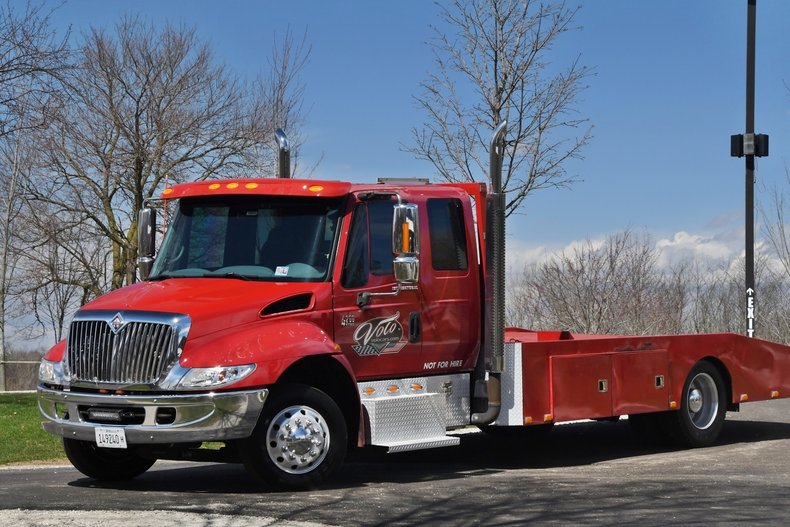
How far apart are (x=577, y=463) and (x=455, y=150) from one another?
8563 millimetres

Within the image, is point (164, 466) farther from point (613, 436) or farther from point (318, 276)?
point (613, 436)

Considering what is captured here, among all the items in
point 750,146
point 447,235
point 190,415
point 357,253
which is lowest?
point 190,415

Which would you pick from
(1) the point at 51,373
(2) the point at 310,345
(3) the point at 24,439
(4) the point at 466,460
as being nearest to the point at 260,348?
(2) the point at 310,345

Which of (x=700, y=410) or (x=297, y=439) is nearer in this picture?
(x=297, y=439)

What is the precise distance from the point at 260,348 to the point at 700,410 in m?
6.26

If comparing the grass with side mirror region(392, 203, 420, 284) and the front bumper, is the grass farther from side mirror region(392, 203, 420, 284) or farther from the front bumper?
side mirror region(392, 203, 420, 284)

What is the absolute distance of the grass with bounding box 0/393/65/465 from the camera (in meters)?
14.0

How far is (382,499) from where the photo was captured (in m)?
9.22

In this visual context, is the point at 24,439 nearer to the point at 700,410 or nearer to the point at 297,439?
the point at 297,439

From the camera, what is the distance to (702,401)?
13.6 metres

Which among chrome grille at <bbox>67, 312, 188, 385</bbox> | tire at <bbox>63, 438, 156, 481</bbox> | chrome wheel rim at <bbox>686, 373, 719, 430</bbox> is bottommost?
tire at <bbox>63, 438, 156, 481</bbox>

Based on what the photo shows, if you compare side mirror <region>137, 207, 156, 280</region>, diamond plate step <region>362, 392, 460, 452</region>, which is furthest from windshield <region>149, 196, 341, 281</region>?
diamond plate step <region>362, 392, 460, 452</region>

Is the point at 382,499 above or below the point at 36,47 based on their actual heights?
below

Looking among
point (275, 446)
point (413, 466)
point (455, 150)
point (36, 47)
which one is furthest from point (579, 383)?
point (36, 47)
